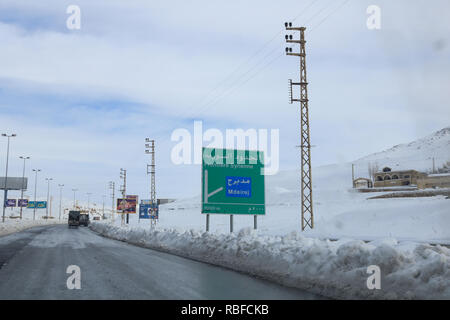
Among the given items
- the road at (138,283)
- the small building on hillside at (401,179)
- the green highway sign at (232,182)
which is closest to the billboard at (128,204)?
the small building on hillside at (401,179)

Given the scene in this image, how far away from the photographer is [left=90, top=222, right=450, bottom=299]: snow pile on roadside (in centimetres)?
795

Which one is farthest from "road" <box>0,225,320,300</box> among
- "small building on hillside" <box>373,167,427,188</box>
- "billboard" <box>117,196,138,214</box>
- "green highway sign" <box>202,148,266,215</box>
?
"small building on hillside" <box>373,167,427,188</box>

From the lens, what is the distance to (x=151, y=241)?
90.4ft

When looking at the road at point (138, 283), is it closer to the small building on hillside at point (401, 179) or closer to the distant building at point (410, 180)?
the distant building at point (410, 180)

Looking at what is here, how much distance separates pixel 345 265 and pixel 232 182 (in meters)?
14.2

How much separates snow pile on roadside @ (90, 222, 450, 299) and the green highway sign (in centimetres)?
765

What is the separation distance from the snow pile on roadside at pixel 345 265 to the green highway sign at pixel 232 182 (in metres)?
7.65

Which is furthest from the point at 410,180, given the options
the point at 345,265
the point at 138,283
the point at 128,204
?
the point at 138,283

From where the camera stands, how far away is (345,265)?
9859 millimetres

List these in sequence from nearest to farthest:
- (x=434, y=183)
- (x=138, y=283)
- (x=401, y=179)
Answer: (x=138, y=283), (x=434, y=183), (x=401, y=179)

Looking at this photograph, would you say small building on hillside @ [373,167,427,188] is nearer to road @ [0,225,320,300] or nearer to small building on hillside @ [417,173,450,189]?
small building on hillside @ [417,173,450,189]

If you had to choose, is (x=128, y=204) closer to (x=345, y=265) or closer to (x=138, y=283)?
(x=138, y=283)

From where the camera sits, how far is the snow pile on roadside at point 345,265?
7945 millimetres
